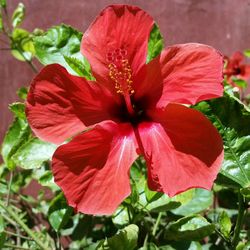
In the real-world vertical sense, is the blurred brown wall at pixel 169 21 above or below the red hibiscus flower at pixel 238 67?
above

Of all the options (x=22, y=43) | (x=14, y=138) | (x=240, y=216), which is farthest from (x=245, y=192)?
(x=22, y=43)

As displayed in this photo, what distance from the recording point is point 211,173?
0.90 meters

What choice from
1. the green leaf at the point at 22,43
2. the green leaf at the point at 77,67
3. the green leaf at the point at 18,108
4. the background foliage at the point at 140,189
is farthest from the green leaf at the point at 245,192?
the green leaf at the point at 22,43

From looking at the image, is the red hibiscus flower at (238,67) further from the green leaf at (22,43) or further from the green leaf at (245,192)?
the green leaf at (245,192)

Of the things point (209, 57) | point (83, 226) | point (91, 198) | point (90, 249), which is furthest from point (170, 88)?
point (83, 226)

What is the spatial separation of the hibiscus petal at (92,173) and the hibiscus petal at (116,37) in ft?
0.45

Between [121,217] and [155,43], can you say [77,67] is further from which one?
[121,217]

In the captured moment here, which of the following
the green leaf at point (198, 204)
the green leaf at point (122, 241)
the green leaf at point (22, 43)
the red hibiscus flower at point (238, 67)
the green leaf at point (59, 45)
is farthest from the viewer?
the red hibiscus flower at point (238, 67)

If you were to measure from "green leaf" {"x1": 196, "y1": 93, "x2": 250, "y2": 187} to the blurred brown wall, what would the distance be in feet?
3.50

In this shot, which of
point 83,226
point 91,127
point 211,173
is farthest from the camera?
point 83,226

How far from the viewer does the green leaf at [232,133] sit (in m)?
0.97

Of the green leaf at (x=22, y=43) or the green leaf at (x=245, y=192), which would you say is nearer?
the green leaf at (x=245, y=192)

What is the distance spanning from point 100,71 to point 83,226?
76 centimetres

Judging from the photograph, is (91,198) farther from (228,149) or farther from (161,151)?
(228,149)
